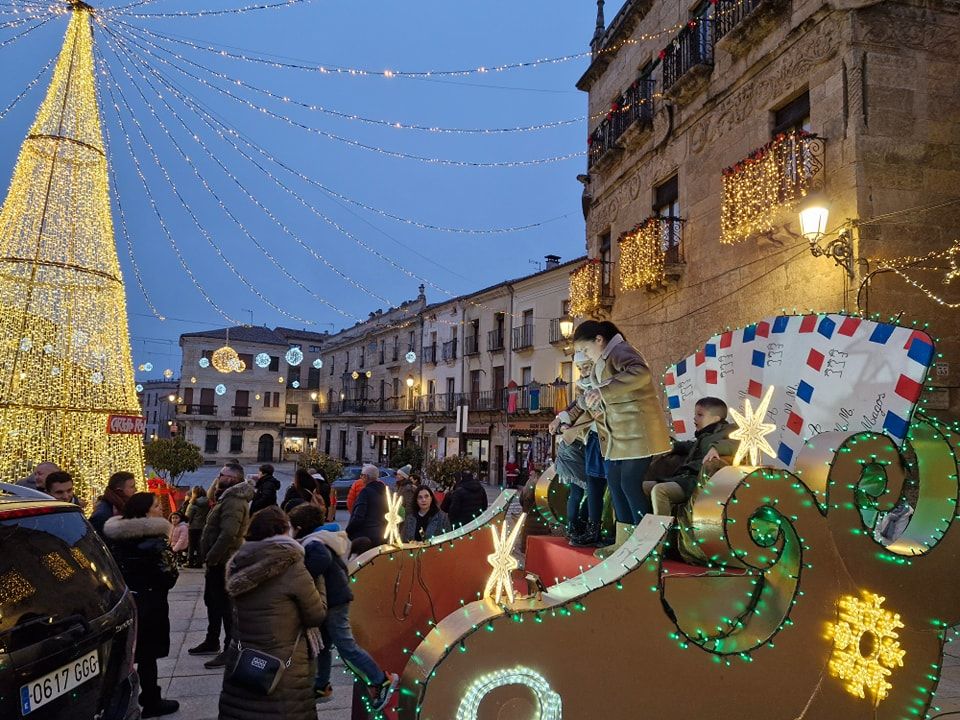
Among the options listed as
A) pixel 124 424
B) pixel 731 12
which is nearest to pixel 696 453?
pixel 124 424

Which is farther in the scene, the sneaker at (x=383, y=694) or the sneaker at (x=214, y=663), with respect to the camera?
the sneaker at (x=214, y=663)

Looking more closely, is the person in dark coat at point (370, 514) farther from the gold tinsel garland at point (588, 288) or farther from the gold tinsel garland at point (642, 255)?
the gold tinsel garland at point (588, 288)

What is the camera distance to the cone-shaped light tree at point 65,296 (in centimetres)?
830

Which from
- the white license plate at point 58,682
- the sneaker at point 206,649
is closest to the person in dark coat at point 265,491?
the sneaker at point 206,649

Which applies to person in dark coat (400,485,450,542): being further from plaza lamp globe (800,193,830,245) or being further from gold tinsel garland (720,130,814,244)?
gold tinsel garland (720,130,814,244)

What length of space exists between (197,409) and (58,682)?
5311 cm

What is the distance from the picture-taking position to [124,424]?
9.06m

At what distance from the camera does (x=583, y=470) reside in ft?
15.1

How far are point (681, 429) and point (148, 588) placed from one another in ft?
14.4

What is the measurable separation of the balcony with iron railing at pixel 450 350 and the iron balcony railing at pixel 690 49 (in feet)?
78.5

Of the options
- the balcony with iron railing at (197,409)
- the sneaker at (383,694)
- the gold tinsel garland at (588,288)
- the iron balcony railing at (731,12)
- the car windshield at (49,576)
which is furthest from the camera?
the balcony with iron railing at (197,409)

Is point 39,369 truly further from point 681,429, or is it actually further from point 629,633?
point 629,633

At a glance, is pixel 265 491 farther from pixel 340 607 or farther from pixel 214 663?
pixel 340 607

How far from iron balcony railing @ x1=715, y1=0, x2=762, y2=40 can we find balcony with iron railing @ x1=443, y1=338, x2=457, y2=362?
25263mm
